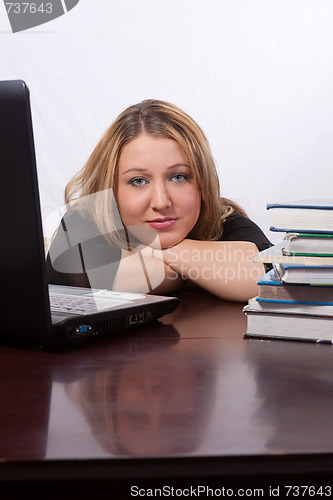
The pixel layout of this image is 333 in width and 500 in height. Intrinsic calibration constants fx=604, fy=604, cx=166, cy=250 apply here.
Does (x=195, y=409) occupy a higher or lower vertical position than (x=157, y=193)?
lower

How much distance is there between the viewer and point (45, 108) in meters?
2.62

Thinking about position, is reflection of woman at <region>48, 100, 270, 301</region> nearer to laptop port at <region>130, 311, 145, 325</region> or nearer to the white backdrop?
laptop port at <region>130, 311, 145, 325</region>

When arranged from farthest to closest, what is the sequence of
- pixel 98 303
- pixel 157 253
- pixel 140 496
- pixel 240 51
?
pixel 240 51 → pixel 157 253 → pixel 98 303 → pixel 140 496

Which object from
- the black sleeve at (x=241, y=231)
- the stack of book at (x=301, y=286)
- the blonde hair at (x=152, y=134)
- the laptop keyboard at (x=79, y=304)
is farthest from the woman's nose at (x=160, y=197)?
the stack of book at (x=301, y=286)

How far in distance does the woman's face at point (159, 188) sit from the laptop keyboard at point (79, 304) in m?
0.76

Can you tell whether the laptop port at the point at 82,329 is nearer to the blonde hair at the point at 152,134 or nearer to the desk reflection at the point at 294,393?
the desk reflection at the point at 294,393

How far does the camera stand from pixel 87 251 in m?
1.51

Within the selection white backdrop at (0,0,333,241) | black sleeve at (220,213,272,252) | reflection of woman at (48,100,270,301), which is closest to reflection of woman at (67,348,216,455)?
reflection of woman at (48,100,270,301)

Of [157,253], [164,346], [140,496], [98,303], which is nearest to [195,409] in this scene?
[140,496]

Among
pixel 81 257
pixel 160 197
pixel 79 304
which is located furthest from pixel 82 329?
pixel 160 197

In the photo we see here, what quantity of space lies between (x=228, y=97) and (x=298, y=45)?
0.37 m

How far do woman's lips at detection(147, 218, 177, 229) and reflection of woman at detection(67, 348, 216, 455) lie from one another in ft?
3.26

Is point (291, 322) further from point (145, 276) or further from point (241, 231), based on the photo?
point (241, 231)

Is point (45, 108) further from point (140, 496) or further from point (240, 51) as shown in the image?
point (140, 496)
